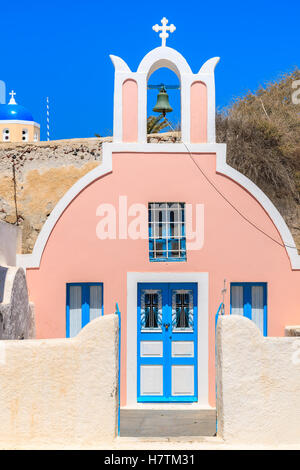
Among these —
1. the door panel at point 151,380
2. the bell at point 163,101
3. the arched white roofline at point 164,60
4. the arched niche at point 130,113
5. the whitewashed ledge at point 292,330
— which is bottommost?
the door panel at point 151,380

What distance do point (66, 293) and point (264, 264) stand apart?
386cm

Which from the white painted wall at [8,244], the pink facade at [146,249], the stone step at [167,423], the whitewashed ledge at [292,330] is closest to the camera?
the stone step at [167,423]

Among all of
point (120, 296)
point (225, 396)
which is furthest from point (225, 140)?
point (225, 396)

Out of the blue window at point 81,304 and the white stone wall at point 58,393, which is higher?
the blue window at point 81,304

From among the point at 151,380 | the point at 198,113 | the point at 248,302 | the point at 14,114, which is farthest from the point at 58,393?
the point at 14,114

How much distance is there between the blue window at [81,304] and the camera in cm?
1163

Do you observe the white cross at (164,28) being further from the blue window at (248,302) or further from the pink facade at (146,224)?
the blue window at (248,302)

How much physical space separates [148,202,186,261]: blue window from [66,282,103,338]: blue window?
50.8 inches

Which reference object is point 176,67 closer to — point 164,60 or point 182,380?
point 164,60

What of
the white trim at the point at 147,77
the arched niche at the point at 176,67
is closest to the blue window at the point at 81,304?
the white trim at the point at 147,77

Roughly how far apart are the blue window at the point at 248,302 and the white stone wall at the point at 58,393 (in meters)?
4.74

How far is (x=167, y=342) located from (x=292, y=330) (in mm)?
2358

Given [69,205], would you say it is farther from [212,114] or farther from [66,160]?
[66,160]

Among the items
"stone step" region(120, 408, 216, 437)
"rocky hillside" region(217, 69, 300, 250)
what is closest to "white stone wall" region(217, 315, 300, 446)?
"stone step" region(120, 408, 216, 437)
